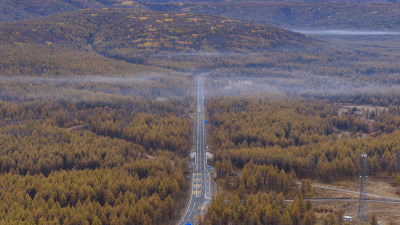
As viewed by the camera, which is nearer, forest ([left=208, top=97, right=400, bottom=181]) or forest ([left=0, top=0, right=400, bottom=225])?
forest ([left=0, top=0, right=400, bottom=225])

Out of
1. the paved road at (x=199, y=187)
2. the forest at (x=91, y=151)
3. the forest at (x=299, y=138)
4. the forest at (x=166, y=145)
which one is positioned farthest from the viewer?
the forest at (x=299, y=138)

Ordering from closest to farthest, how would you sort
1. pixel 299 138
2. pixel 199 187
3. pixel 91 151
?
pixel 199 187
pixel 91 151
pixel 299 138

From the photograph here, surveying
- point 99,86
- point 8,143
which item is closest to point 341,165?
point 8,143

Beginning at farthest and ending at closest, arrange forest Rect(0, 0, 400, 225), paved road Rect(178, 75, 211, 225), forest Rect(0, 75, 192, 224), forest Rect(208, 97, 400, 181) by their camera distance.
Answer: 1. forest Rect(208, 97, 400, 181)
2. paved road Rect(178, 75, 211, 225)
3. forest Rect(0, 0, 400, 225)
4. forest Rect(0, 75, 192, 224)

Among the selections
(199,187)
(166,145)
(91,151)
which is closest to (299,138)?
(166,145)

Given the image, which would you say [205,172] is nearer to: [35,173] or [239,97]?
[35,173]

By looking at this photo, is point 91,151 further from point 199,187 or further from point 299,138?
point 299,138

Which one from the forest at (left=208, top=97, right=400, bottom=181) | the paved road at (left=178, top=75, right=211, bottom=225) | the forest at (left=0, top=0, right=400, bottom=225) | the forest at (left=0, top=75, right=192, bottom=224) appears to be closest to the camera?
the forest at (left=0, top=75, right=192, bottom=224)

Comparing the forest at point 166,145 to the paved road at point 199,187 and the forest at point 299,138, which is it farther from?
the paved road at point 199,187

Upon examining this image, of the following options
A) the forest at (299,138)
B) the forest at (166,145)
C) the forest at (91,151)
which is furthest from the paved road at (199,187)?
the forest at (299,138)

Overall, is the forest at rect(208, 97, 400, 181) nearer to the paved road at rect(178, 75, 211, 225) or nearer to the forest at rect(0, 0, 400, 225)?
the forest at rect(0, 0, 400, 225)

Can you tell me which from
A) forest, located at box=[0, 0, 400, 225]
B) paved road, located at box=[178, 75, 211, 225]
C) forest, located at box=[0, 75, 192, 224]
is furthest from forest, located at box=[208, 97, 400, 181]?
forest, located at box=[0, 75, 192, 224]

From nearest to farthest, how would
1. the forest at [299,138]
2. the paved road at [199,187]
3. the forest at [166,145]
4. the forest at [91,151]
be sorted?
the forest at [91,151] < the forest at [166,145] < the paved road at [199,187] < the forest at [299,138]

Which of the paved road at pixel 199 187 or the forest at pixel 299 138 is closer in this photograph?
→ the paved road at pixel 199 187
